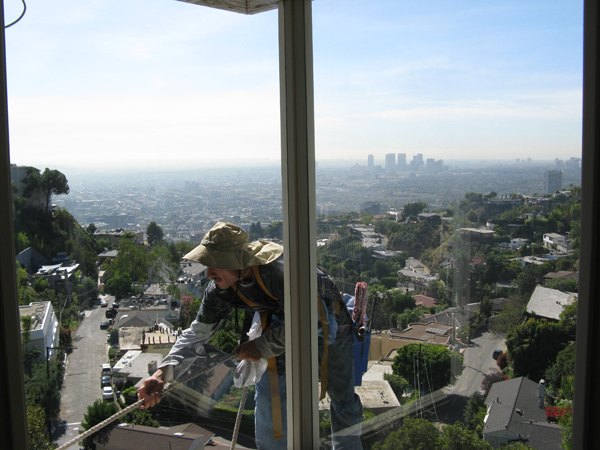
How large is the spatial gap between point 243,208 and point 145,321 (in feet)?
2.13

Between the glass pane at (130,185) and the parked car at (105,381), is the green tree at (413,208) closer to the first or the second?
the glass pane at (130,185)

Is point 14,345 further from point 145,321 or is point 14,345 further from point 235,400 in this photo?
point 235,400

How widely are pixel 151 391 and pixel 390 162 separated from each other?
1362mm

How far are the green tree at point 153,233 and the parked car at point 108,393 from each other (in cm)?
57

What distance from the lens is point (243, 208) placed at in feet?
6.93

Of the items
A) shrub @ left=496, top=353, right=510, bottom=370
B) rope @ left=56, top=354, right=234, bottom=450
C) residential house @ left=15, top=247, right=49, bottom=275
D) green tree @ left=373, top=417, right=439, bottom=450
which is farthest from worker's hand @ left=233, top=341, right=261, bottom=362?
shrub @ left=496, top=353, right=510, bottom=370

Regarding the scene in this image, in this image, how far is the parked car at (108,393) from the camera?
67.4 inches

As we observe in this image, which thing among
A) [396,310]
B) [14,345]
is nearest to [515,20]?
[396,310]

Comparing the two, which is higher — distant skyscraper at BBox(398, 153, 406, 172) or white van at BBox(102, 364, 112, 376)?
distant skyscraper at BBox(398, 153, 406, 172)

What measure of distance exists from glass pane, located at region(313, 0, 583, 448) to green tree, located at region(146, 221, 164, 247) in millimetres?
714

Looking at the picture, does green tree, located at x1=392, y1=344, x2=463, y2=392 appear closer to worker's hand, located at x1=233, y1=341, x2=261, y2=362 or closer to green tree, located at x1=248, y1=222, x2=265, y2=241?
worker's hand, located at x1=233, y1=341, x2=261, y2=362

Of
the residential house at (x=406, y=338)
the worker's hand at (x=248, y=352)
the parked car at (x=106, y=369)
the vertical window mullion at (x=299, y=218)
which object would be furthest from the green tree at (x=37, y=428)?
the residential house at (x=406, y=338)

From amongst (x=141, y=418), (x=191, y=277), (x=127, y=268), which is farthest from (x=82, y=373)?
(x=191, y=277)

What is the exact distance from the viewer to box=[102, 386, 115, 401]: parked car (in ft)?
5.62
